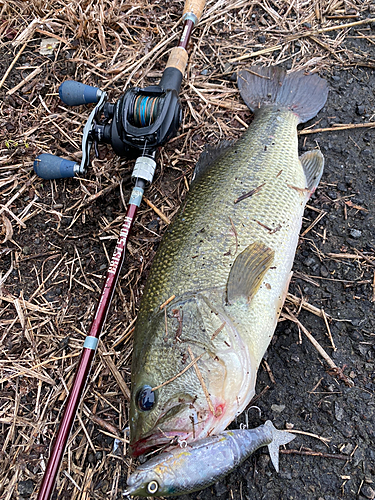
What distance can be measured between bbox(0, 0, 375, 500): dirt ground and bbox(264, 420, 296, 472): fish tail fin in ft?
0.29

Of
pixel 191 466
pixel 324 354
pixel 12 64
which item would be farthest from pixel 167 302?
pixel 12 64

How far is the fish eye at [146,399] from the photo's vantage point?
→ 6.62 ft

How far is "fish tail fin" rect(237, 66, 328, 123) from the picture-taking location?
10.5 ft

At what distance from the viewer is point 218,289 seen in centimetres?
226

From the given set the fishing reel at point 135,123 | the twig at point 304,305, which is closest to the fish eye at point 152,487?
the twig at point 304,305

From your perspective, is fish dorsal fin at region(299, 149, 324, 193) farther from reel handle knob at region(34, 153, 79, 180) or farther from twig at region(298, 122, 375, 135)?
reel handle knob at region(34, 153, 79, 180)

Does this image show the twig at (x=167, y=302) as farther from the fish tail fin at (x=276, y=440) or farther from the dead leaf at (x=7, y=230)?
the dead leaf at (x=7, y=230)

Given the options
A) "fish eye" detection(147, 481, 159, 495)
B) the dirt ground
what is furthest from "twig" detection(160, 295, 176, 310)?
"fish eye" detection(147, 481, 159, 495)

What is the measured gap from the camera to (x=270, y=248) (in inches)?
95.4

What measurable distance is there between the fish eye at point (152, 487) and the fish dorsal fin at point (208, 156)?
6.69 ft

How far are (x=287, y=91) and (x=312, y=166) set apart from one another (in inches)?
31.0

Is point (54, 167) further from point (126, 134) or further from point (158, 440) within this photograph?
point (158, 440)

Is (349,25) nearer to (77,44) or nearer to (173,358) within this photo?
(77,44)

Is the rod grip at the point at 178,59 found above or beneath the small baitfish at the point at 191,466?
above
